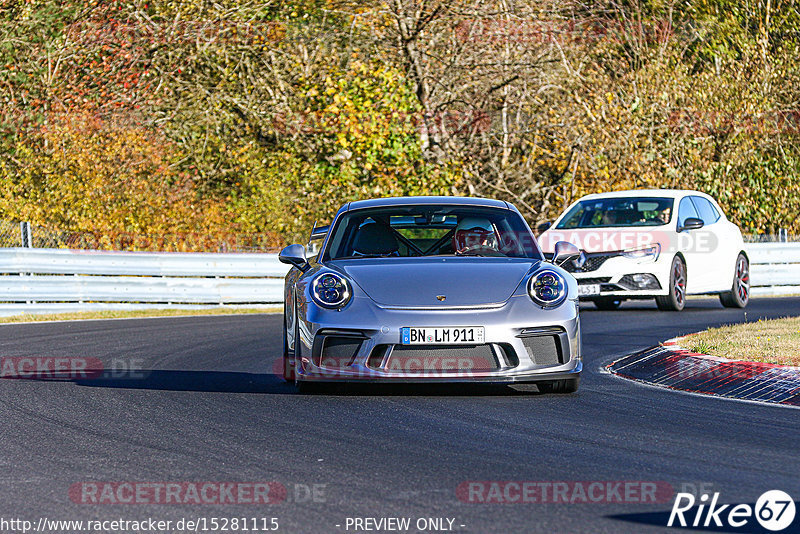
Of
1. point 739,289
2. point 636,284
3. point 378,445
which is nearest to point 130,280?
point 636,284

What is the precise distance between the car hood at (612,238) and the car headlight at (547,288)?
8665mm

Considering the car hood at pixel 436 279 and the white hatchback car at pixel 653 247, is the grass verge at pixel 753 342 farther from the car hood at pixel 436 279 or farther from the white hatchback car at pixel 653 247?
the white hatchback car at pixel 653 247

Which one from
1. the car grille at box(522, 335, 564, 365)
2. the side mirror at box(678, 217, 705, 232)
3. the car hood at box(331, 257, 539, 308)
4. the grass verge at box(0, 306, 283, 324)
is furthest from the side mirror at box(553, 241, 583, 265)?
the grass verge at box(0, 306, 283, 324)

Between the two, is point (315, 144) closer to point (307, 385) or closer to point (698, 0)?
point (698, 0)

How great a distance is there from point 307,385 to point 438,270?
1.25 m

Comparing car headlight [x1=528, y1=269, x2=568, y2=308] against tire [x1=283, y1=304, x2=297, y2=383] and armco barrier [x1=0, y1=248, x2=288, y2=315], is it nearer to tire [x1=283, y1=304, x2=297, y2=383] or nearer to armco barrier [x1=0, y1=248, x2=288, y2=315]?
tire [x1=283, y1=304, x2=297, y2=383]

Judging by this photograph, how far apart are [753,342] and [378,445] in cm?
537

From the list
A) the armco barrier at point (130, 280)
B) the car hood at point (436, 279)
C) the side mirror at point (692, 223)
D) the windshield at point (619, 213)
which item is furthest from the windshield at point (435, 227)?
the armco barrier at point (130, 280)

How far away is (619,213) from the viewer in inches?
727

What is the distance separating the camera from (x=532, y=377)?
27.3 feet

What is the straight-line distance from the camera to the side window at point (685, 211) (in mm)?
18055

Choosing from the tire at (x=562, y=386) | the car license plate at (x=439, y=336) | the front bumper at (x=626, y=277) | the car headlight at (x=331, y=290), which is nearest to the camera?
the car license plate at (x=439, y=336)

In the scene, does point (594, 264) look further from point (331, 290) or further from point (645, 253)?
point (331, 290)

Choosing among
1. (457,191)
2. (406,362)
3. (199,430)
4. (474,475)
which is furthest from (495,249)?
(457,191)
